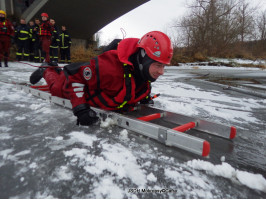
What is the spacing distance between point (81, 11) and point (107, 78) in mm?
14903

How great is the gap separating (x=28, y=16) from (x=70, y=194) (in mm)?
16663

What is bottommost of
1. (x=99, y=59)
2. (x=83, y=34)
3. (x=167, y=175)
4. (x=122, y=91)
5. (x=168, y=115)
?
(x=167, y=175)

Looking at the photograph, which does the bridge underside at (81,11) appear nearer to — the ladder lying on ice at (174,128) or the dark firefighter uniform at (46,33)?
the dark firefighter uniform at (46,33)

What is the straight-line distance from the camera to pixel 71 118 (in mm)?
2236

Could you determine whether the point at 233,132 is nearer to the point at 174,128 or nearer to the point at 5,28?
the point at 174,128

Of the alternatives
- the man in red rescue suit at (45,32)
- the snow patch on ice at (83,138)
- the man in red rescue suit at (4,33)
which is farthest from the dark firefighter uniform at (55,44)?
the snow patch on ice at (83,138)

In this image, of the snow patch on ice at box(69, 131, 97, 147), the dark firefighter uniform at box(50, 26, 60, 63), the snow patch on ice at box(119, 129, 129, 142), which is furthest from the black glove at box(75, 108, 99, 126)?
the dark firefighter uniform at box(50, 26, 60, 63)

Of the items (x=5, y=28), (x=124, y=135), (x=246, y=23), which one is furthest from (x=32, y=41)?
(x=246, y=23)

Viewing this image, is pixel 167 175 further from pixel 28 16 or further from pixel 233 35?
pixel 233 35

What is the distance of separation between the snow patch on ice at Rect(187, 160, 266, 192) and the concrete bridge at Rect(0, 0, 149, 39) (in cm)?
1487

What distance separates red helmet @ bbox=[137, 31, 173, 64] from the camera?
1.76 meters

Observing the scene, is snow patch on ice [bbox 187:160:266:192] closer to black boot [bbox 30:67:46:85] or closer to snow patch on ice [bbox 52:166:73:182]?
snow patch on ice [bbox 52:166:73:182]

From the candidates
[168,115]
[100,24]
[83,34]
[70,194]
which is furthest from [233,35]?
[70,194]

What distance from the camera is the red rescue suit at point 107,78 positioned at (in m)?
1.86
